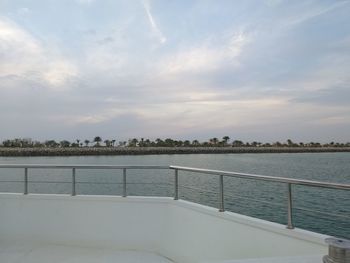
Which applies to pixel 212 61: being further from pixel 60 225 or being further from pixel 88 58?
pixel 60 225

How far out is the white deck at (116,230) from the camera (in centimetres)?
448

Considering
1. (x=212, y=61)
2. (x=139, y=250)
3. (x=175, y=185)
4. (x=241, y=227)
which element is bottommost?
(x=139, y=250)

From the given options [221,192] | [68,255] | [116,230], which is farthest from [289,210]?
[68,255]

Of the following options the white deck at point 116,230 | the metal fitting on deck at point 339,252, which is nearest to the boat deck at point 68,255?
the white deck at point 116,230

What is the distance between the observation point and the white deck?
4.48 m

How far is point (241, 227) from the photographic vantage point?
13.7ft

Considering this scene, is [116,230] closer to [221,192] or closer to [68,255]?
[68,255]

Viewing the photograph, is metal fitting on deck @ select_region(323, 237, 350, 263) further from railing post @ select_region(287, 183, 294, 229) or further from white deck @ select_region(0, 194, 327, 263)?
white deck @ select_region(0, 194, 327, 263)

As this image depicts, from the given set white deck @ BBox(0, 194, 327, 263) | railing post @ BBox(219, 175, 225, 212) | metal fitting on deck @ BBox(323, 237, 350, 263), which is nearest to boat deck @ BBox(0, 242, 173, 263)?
white deck @ BBox(0, 194, 327, 263)

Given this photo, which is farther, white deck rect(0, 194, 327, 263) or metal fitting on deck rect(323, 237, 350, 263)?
white deck rect(0, 194, 327, 263)

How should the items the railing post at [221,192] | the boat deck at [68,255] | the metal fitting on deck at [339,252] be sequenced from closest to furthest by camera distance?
the metal fitting on deck at [339,252] < the railing post at [221,192] < the boat deck at [68,255]

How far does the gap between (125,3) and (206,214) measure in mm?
5320

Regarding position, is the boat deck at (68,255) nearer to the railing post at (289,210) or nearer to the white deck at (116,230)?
the white deck at (116,230)

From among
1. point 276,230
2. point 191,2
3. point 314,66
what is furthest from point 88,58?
point 276,230
